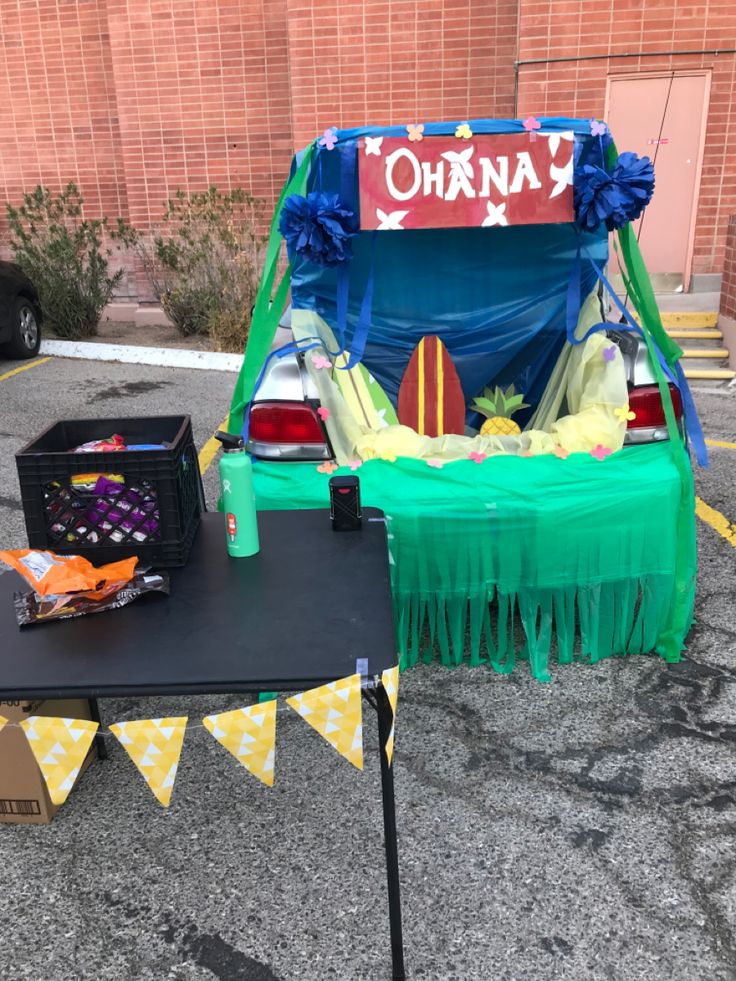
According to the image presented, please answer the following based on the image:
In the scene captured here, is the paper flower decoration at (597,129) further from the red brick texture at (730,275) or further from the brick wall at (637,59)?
the brick wall at (637,59)

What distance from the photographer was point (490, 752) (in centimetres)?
271

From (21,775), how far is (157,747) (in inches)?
34.5

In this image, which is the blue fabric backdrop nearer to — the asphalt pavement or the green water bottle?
the asphalt pavement

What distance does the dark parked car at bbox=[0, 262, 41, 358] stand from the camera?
884 cm

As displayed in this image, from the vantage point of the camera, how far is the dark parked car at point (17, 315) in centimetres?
884

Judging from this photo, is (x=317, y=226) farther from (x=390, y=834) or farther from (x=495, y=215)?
(x=390, y=834)

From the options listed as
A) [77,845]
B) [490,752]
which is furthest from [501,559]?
[77,845]

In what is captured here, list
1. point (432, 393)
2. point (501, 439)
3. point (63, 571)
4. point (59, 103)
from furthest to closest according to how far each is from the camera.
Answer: point (59, 103) → point (432, 393) → point (501, 439) → point (63, 571)

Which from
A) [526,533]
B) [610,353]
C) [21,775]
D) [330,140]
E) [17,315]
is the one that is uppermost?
[330,140]

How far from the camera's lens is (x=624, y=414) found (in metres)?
3.04

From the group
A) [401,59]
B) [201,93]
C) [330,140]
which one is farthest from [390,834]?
[201,93]

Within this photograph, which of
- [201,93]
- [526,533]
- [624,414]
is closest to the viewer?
[526,533]

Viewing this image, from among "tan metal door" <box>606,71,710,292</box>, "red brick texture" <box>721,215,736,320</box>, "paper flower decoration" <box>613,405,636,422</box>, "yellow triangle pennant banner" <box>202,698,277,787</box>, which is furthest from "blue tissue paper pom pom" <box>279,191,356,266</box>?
"tan metal door" <box>606,71,710,292</box>

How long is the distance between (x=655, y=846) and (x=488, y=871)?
1.58 ft
